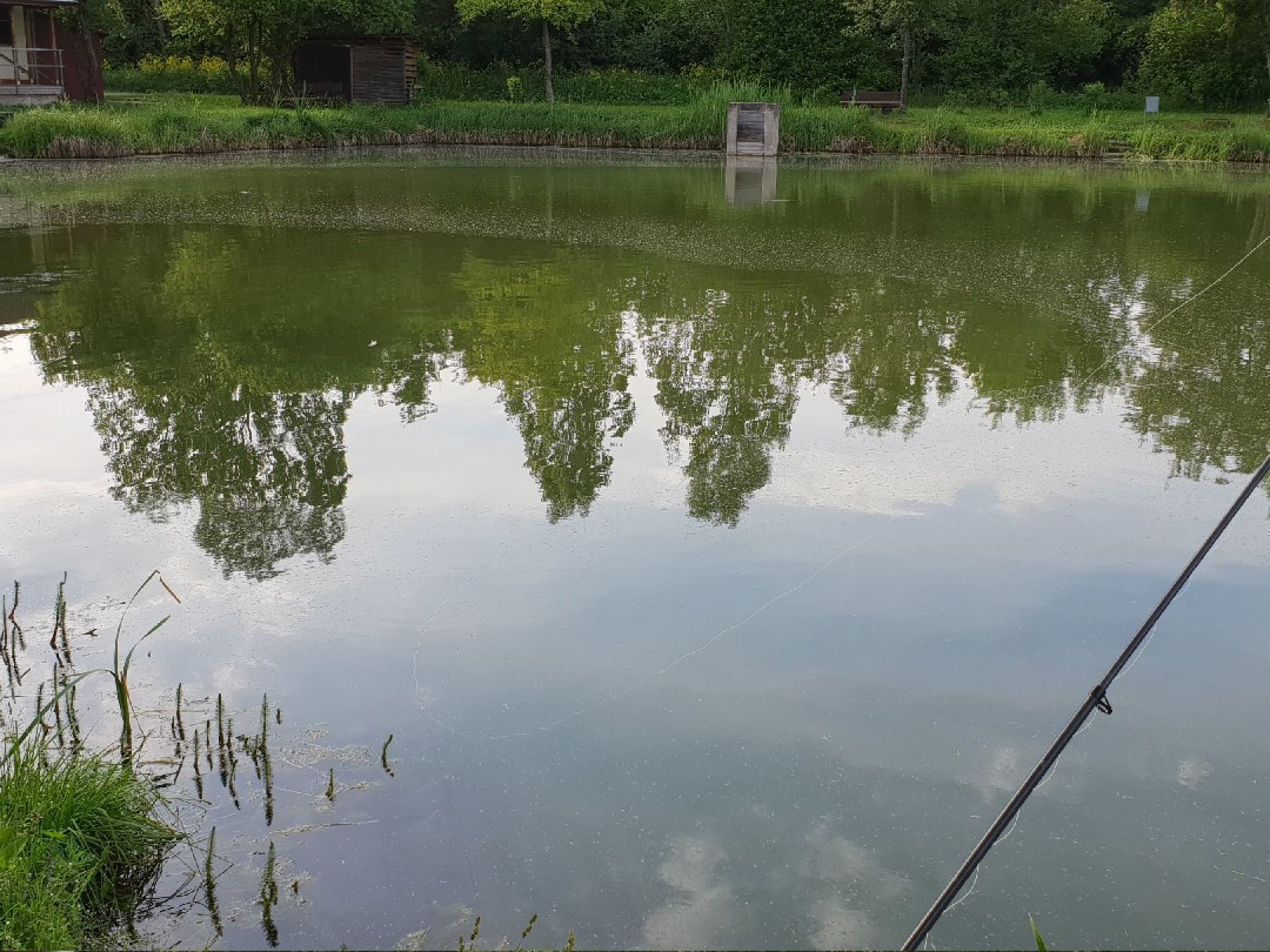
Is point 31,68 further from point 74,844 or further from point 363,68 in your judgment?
point 74,844

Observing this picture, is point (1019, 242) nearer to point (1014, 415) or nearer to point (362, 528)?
point (1014, 415)

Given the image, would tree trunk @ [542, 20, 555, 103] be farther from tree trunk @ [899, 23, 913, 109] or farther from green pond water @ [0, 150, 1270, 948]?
green pond water @ [0, 150, 1270, 948]

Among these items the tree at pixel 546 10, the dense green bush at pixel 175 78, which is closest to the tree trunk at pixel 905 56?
the tree at pixel 546 10

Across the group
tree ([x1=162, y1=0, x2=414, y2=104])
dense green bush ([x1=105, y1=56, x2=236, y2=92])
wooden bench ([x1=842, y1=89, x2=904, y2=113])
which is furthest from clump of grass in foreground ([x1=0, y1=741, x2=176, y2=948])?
dense green bush ([x1=105, y1=56, x2=236, y2=92])

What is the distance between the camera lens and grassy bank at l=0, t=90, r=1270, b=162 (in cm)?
2039

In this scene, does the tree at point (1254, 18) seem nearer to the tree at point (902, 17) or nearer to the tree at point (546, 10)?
the tree at point (902, 17)

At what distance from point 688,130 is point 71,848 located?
807 inches

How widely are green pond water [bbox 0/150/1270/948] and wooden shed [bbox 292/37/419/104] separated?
61.4 feet

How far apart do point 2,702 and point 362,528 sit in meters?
1.54

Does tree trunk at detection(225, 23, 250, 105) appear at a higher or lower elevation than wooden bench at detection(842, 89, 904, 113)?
higher

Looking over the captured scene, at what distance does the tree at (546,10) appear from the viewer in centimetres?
2642

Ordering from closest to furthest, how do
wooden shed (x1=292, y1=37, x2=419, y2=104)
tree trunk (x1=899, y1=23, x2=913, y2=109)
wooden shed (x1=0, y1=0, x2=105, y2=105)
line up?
wooden shed (x1=0, y1=0, x2=105, y2=105), tree trunk (x1=899, y1=23, x2=913, y2=109), wooden shed (x1=292, y1=37, x2=419, y2=104)

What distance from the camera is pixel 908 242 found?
442 inches

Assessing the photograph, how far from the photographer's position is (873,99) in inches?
1033
